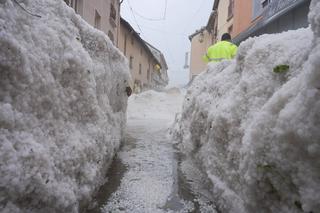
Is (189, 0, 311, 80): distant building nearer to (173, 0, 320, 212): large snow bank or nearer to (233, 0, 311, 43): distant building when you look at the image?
(233, 0, 311, 43): distant building

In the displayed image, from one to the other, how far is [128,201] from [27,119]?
1.02 metres

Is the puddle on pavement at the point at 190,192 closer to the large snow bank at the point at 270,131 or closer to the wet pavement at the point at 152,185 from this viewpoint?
the wet pavement at the point at 152,185

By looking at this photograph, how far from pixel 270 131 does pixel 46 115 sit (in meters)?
1.21

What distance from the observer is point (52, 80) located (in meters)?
1.67

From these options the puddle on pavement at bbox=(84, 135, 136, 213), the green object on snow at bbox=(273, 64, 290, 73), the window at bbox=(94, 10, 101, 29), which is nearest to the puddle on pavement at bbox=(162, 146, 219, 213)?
the puddle on pavement at bbox=(84, 135, 136, 213)

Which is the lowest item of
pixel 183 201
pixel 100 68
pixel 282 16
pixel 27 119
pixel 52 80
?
pixel 183 201

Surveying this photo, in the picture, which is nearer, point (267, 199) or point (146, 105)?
point (267, 199)

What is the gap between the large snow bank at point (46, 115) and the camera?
1244mm

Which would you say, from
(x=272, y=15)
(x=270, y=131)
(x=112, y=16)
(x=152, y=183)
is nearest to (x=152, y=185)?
(x=152, y=183)

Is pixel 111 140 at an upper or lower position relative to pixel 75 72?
lower

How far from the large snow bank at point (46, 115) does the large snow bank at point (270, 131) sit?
953 mm

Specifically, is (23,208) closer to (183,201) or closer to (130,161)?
(183,201)

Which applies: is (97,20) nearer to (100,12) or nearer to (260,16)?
(100,12)

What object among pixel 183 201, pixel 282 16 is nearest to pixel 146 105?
pixel 282 16
